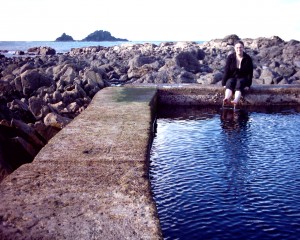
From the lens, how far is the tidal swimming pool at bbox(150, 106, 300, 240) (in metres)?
3.66

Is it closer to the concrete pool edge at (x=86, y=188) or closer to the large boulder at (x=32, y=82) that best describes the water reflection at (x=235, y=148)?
the concrete pool edge at (x=86, y=188)

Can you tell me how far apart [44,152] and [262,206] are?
7.60 ft

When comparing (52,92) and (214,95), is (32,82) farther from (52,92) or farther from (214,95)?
(214,95)

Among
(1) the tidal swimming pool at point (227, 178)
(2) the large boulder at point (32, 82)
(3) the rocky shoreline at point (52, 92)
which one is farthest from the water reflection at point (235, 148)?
(2) the large boulder at point (32, 82)

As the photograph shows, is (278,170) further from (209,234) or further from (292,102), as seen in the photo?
(292,102)

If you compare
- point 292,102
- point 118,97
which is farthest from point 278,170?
point 292,102

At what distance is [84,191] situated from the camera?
3398mm

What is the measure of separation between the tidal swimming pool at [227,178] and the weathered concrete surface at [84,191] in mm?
502

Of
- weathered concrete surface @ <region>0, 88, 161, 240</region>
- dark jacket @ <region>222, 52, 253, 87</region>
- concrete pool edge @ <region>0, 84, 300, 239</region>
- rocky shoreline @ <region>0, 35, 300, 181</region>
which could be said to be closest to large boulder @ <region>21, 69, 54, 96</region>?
rocky shoreline @ <region>0, 35, 300, 181</region>

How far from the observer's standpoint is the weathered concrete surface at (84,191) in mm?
2785

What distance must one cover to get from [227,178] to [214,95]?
502 centimetres

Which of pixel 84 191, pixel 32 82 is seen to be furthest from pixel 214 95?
pixel 84 191

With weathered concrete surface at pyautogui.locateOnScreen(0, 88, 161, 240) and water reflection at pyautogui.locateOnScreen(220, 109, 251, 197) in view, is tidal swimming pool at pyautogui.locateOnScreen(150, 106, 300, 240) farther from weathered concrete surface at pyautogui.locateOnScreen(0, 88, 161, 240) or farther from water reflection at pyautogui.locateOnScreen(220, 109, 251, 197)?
weathered concrete surface at pyautogui.locateOnScreen(0, 88, 161, 240)

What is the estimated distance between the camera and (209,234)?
3539 mm
